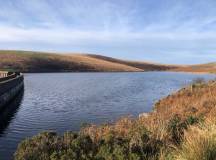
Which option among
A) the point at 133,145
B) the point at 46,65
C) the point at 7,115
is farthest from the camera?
the point at 46,65

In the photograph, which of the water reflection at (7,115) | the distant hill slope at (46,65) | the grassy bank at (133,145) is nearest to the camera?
the grassy bank at (133,145)

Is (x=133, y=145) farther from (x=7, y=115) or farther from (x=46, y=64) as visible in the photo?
(x=46, y=64)

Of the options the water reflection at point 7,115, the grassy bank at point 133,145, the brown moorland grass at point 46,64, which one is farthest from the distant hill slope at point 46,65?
the grassy bank at point 133,145

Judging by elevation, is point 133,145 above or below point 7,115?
above

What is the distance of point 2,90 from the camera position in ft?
116

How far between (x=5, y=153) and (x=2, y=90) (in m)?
19.0

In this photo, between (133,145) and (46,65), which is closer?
(133,145)

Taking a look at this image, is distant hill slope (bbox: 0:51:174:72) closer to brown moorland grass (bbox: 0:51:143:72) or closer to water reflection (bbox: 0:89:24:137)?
brown moorland grass (bbox: 0:51:143:72)

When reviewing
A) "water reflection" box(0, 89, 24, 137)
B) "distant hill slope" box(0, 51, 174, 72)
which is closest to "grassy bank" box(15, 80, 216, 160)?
"water reflection" box(0, 89, 24, 137)

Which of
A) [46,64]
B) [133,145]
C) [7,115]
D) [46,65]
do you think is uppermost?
[133,145]

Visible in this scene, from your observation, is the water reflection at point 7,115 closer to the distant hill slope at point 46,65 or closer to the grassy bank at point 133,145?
the grassy bank at point 133,145

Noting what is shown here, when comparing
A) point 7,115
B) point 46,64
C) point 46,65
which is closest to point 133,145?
point 7,115

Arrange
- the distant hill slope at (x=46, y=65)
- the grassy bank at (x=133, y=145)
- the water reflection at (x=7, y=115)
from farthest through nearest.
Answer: the distant hill slope at (x=46, y=65)
the water reflection at (x=7, y=115)
the grassy bank at (x=133, y=145)

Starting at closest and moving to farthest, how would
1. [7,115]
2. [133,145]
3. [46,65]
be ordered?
[133,145], [7,115], [46,65]
